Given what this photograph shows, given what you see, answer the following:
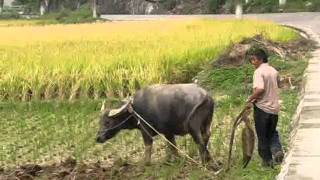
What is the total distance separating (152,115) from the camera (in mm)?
7414

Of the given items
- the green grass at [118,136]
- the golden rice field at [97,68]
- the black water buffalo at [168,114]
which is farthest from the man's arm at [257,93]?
the golden rice field at [97,68]

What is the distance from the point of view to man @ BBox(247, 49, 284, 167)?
22.1 feet

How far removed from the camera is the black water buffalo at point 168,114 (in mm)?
7176

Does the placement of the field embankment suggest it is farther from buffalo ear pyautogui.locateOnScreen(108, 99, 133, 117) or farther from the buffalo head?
buffalo ear pyautogui.locateOnScreen(108, 99, 133, 117)

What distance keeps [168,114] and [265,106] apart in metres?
1.09

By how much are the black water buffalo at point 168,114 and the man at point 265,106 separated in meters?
0.59

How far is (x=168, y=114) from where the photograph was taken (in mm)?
7312

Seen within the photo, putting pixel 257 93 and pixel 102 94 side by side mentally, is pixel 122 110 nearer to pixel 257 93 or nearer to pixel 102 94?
→ pixel 257 93

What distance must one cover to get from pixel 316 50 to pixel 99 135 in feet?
36.3

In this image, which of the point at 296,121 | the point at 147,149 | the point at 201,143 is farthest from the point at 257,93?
the point at 296,121

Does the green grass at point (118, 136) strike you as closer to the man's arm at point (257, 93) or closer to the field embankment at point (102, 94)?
the field embankment at point (102, 94)

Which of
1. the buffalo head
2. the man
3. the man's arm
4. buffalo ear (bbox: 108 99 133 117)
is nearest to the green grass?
the man

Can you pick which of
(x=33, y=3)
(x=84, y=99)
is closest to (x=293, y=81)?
(x=84, y=99)

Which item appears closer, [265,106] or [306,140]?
[265,106]
